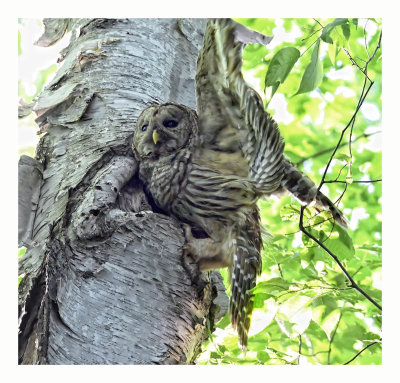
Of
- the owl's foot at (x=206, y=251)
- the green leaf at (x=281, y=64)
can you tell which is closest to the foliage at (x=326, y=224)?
the green leaf at (x=281, y=64)

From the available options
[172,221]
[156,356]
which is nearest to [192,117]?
[172,221]

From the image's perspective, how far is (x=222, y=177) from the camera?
1.36 meters

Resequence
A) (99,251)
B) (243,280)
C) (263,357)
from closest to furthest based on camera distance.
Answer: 1. (99,251)
2. (243,280)
3. (263,357)

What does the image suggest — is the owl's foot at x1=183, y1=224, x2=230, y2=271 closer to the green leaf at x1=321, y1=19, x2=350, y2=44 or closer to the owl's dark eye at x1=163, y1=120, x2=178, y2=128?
the owl's dark eye at x1=163, y1=120, x2=178, y2=128

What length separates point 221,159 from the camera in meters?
A: 1.39

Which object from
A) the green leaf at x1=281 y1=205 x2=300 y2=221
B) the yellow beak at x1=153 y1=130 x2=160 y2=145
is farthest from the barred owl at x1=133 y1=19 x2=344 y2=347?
the green leaf at x1=281 y1=205 x2=300 y2=221

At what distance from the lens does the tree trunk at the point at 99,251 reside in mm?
1142

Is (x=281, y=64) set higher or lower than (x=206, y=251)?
higher

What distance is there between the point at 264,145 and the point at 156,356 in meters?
0.57

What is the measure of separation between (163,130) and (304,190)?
0.41 metres

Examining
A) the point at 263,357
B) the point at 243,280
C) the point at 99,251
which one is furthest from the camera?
the point at 263,357

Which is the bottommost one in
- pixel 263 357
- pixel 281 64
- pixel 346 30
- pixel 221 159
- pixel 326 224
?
pixel 263 357

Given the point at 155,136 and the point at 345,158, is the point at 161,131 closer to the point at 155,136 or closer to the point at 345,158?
the point at 155,136

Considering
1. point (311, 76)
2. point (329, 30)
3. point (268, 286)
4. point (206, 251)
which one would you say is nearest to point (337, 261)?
point (268, 286)
